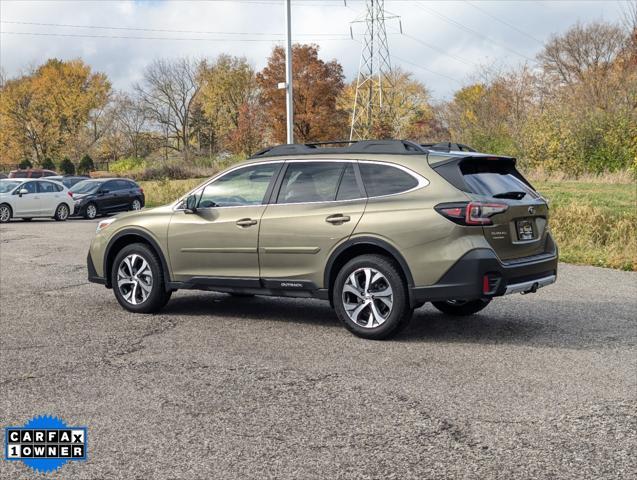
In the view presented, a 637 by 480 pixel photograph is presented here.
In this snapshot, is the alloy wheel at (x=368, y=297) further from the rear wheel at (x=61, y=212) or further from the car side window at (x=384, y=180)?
the rear wheel at (x=61, y=212)

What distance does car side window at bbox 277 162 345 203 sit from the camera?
7449 millimetres

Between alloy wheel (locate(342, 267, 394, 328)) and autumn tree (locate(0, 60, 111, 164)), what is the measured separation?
7249 centimetres

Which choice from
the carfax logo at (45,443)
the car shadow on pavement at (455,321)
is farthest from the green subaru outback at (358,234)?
the carfax logo at (45,443)

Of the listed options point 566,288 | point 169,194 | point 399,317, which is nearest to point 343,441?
point 399,317

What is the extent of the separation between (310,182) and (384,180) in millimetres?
819

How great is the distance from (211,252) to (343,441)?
13.1ft

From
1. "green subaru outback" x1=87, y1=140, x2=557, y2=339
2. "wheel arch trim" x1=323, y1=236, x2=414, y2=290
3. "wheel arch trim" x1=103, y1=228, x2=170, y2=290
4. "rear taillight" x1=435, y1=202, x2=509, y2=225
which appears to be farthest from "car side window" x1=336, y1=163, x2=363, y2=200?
"wheel arch trim" x1=103, y1=228, x2=170, y2=290

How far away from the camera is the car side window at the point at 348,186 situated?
7270mm

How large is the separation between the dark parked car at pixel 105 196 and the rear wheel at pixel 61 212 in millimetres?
454

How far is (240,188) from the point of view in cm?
806

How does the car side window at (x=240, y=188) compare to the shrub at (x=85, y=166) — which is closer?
the car side window at (x=240, y=188)

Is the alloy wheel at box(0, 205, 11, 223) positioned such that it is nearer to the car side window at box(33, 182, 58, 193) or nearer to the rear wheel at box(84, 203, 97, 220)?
the car side window at box(33, 182, 58, 193)

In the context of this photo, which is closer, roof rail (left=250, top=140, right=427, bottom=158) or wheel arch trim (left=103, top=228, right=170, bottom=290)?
roof rail (left=250, top=140, right=427, bottom=158)

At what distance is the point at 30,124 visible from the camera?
74875 millimetres
